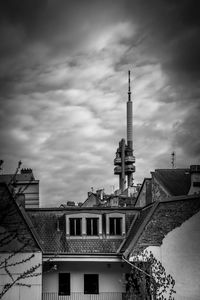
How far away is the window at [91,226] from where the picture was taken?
93.4 ft

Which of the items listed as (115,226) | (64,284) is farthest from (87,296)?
(115,226)

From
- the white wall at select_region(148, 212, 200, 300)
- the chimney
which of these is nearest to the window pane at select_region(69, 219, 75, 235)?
the white wall at select_region(148, 212, 200, 300)

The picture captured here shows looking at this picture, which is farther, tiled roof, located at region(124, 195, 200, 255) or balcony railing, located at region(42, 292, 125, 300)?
balcony railing, located at region(42, 292, 125, 300)

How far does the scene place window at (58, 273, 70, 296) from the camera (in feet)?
88.5

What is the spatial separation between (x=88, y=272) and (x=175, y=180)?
18.9 meters

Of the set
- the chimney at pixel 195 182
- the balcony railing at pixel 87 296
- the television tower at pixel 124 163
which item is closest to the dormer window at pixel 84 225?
the balcony railing at pixel 87 296

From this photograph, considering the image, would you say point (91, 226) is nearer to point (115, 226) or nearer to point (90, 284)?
point (115, 226)

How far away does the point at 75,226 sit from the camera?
93.3ft

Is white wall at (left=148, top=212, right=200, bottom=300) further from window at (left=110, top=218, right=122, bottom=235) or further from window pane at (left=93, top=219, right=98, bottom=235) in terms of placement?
window pane at (left=93, top=219, right=98, bottom=235)

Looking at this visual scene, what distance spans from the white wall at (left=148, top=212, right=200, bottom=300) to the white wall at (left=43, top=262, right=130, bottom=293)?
4.73 m

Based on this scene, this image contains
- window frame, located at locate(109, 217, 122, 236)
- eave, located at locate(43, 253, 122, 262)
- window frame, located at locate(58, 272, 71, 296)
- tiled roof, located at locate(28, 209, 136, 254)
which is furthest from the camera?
window frame, located at locate(109, 217, 122, 236)

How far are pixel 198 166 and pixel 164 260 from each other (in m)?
19.1

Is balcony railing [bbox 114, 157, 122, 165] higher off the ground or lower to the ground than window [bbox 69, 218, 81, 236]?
higher

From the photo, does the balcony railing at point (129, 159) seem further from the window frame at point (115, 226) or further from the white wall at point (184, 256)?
the white wall at point (184, 256)
